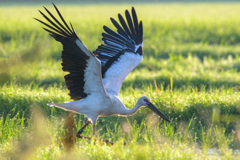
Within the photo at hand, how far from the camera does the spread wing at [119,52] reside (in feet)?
16.5

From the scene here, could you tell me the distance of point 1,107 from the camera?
5.78 m

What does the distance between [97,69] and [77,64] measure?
0.77 ft

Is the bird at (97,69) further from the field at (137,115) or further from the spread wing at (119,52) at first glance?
the field at (137,115)

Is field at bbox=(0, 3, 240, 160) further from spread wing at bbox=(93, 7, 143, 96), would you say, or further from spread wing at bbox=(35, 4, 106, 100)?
spread wing at bbox=(93, 7, 143, 96)

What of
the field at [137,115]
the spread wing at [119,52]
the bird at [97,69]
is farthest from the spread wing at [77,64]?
the spread wing at [119,52]

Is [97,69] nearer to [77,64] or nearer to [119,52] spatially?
[77,64]

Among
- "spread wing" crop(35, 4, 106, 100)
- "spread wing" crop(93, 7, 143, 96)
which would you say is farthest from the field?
"spread wing" crop(93, 7, 143, 96)

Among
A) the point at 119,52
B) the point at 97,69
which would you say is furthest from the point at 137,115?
the point at 97,69

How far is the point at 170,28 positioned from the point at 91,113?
1073 cm

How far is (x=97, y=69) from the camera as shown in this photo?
13.1 ft

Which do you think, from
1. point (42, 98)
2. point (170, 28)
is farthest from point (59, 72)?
point (170, 28)

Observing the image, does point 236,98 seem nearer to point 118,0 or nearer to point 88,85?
point 88,85

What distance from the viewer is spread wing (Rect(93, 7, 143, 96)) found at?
5025mm

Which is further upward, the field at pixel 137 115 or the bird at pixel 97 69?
the bird at pixel 97 69
